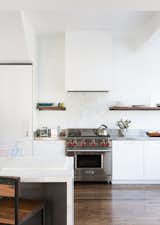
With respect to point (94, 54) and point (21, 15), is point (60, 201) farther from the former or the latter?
point (94, 54)

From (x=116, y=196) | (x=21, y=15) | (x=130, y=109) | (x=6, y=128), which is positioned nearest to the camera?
(x=21, y=15)

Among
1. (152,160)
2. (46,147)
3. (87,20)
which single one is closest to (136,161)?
(152,160)

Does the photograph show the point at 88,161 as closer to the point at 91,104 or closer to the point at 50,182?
the point at 91,104

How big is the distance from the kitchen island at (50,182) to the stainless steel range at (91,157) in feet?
6.67

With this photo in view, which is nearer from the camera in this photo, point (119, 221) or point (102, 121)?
point (119, 221)

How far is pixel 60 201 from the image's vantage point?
→ 208 cm

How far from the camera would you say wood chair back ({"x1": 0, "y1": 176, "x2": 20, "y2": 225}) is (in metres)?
1.56

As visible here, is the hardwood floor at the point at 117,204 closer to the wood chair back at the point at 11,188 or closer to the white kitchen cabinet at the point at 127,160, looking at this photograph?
the white kitchen cabinet at the point at 127,160

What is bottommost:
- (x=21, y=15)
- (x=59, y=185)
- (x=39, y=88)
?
(x=59, y=185)

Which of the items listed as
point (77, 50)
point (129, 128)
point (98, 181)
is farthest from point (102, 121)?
point (77, 50)

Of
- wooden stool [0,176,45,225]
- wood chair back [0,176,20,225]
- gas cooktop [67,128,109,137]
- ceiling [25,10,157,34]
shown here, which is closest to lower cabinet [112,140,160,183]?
gas cooktop [67,128,109,137]

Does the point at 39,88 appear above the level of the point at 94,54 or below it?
below

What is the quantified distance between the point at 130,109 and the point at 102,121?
2.10ft

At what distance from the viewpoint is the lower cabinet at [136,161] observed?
168 inches
